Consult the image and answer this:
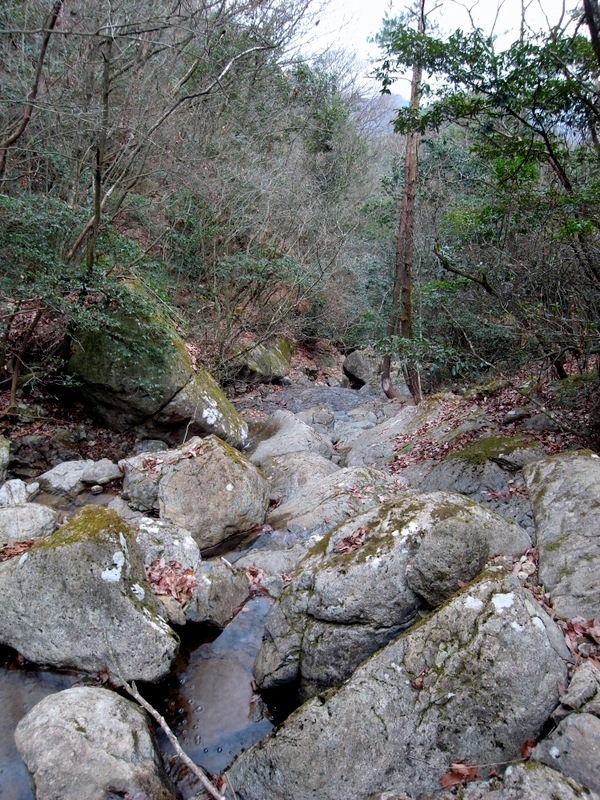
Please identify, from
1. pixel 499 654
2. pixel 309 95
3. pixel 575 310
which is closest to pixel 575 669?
pixel 499 654

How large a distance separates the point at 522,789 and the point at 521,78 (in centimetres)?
623

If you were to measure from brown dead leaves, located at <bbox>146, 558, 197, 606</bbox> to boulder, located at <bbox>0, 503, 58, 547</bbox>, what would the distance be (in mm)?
1729

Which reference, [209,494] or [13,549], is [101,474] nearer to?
[209,494]

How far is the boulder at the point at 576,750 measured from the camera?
2.79 m

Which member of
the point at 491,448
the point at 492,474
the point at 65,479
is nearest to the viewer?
the point at 492,474

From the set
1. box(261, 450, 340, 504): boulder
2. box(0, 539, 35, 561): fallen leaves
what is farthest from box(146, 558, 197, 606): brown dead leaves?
box(261, 450, 340, 504): boulder

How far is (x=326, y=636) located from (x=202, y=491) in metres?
3.27

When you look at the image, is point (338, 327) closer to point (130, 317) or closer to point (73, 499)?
point (130, 317)

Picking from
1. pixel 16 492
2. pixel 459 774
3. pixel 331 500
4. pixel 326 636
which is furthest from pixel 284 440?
pixel 459 774

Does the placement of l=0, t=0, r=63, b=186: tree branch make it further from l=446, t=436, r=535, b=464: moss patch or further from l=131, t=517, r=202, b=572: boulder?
l=446, t=436, r=535, b=464: moss patch

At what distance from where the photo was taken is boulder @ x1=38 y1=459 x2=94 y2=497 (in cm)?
803

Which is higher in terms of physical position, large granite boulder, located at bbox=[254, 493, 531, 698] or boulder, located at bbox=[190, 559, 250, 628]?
large granite boulder, located at bbox=[254, 493, 531, 698]

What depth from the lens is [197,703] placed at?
4.66 metres

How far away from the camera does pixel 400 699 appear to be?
3461 millimetres
